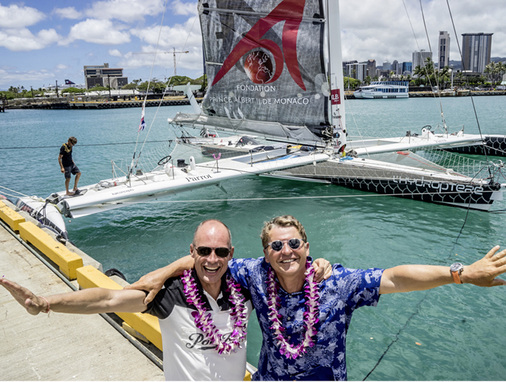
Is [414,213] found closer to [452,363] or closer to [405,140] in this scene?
[405,140]

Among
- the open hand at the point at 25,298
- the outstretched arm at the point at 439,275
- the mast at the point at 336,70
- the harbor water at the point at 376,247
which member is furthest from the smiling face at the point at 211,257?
the mast at the point at 336,70

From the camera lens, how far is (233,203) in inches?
564

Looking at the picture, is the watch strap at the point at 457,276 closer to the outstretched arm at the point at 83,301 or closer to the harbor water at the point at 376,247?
the outstretched arm at the point at 83,301

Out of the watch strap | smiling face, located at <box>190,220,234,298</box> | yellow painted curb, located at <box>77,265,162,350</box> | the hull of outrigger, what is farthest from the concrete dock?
the hull of outrigger

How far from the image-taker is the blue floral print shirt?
2584mm

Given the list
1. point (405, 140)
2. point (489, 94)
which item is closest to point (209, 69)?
point (405, 140)

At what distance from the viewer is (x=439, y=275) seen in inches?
94.9

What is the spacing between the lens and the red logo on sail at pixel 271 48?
13.5 m

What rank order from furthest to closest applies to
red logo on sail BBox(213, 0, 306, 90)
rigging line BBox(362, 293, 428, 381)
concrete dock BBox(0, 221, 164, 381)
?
1. red logo on sail BBox(213, 0, 306, 90)
2. rigging line BBox(362, 293, 428, 381)
3. concrete dock BBox(0, 221, 164, 381)

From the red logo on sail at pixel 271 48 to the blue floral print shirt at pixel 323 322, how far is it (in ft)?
40.2

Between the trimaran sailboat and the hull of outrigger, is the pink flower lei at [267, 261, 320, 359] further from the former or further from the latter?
the hull of outrigger

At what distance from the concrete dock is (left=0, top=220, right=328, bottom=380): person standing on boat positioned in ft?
6.13

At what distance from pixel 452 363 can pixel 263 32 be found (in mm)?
11613

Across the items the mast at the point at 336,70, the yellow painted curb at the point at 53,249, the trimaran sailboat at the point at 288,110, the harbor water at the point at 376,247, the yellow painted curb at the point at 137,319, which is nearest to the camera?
the yellow painted curb at the point at 137,319
